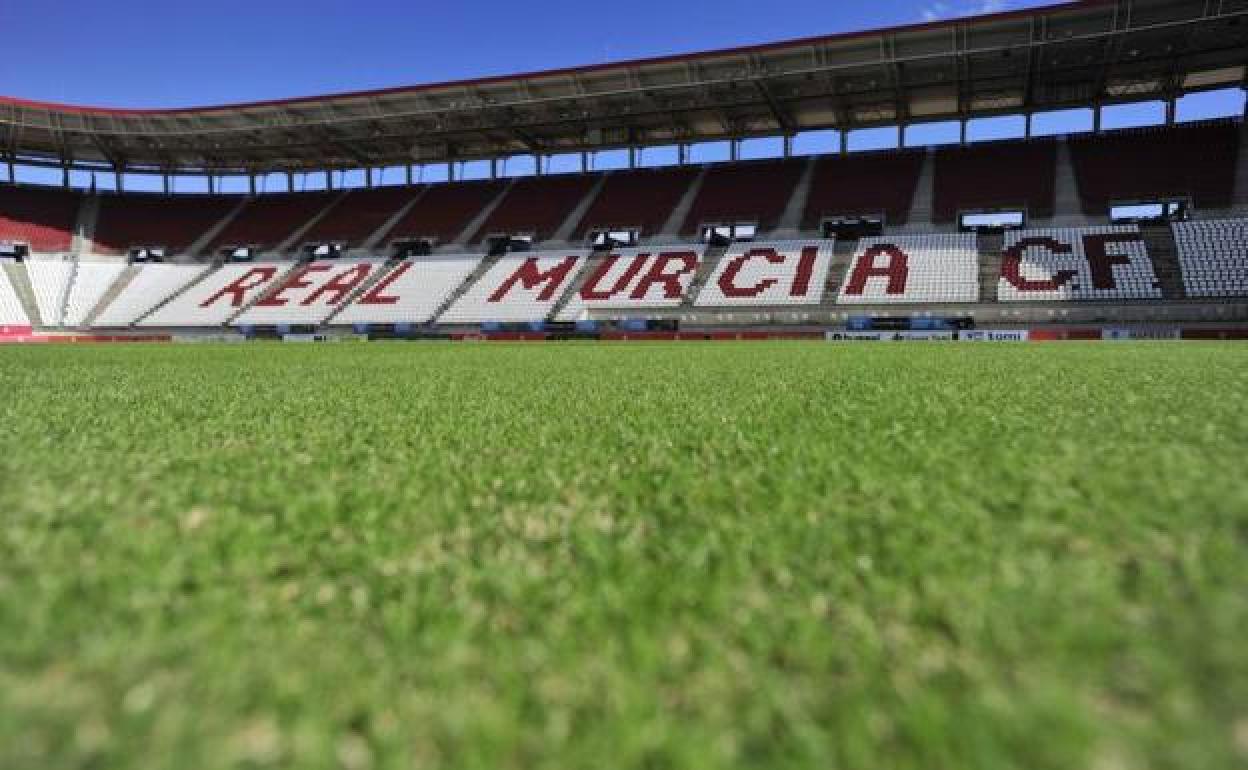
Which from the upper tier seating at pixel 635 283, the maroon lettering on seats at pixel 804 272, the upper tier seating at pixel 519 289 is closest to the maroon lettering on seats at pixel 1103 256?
the maroon lettering on seats at pixel 804 272

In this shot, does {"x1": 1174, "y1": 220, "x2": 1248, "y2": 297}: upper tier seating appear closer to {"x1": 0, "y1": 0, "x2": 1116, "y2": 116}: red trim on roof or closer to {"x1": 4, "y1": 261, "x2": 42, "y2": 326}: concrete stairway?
{"x1": 0, "y1": 0, "x2": 1116, "y2": 116}: red trim on roof

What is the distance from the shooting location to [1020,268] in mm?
21203

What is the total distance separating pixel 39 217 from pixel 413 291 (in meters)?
20.2

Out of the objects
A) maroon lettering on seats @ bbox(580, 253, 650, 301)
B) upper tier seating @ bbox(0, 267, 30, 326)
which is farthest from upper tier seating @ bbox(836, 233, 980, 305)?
upper tier seating @ bbox(0, 267, 30, 326)

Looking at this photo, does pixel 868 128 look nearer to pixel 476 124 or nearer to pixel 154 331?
pixel 476 124

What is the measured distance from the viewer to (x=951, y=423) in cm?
250

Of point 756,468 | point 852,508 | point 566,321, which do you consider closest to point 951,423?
point 756,468

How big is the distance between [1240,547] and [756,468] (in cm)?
94

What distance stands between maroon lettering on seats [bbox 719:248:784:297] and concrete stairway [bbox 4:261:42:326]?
94.3ft

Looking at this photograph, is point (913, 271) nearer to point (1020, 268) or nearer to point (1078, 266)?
point (1020, 268)

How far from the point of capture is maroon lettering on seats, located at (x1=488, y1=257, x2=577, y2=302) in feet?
84.9

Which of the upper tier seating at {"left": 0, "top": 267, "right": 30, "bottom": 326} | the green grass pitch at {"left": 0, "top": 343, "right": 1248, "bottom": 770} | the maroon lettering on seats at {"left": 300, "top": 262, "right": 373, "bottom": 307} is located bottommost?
the green grass pitch at {"left": 0, "top": 343, "right": 1248, "bottom": 770}

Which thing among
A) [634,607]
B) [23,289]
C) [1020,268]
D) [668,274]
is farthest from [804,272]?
[23,289]

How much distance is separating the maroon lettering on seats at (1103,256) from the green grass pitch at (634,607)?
22198 millimetres
